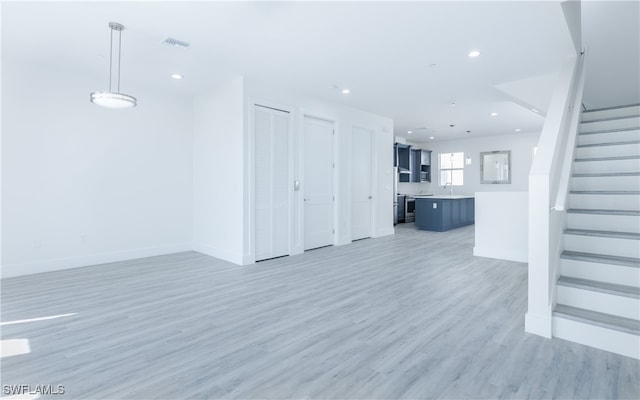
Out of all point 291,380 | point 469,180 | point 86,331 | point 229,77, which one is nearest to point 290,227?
point 229,77

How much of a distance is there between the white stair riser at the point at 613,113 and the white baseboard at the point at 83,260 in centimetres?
683

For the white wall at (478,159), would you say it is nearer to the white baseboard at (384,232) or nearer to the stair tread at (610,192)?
the white baseboard at (384,232)

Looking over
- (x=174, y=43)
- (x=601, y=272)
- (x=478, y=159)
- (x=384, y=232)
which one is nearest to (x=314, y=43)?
(x=174, y=43)

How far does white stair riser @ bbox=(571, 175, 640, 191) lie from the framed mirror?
7176 mm

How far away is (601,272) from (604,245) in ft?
1.13

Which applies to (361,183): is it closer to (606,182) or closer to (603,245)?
(606,182)

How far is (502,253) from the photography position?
16.8 ft

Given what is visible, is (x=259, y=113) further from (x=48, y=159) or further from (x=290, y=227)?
(x=48, y=159)

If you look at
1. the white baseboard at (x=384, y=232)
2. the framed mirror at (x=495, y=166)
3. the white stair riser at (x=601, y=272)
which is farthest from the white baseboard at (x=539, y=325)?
the framed mirror at (x=495, y=166)

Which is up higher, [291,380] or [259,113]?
[259,113]

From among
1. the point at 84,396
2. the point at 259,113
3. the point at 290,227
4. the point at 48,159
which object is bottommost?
the point at 84,396

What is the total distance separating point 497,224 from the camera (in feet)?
17.1

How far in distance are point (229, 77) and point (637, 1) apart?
4862 millimetres

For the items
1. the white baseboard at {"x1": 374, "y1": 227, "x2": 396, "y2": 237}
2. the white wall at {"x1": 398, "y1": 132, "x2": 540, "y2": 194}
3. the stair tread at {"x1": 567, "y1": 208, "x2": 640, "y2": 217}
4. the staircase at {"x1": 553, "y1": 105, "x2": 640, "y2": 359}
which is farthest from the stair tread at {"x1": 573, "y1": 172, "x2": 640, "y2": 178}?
the white wall at {"x1": 398, "y1": 132, "x2": 540, "y2": 194}
